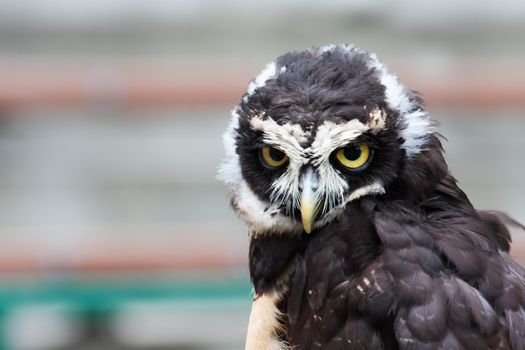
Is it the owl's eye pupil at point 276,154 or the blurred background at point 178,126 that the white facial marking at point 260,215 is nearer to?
the owl's eye pupil at point 276,154

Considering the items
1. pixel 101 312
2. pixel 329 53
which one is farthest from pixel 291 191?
pixel 101 312

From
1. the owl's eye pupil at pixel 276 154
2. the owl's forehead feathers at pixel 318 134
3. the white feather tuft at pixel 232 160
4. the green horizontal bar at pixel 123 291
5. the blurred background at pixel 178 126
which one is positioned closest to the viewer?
the owl's forehead feathers at pixel 318 134

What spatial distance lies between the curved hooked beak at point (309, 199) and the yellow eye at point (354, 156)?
85 mm

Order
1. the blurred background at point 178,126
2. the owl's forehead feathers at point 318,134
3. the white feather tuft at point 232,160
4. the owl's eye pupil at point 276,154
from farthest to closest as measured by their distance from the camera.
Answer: the blurred background at point 178,126, the white feather tuft at point 232,160, the owl's eye pupil at point 276,154, the owl's forehead feathers at point 318,134

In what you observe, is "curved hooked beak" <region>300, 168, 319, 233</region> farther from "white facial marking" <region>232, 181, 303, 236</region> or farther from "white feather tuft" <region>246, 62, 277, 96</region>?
"white feather tuft" <region>246, 62, 277, 96</region>

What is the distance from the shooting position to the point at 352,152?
8.98 ft

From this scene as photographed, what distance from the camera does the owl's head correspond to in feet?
8.82

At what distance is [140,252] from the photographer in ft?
18.8

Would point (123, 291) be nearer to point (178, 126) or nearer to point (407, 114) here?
point (178, 126)

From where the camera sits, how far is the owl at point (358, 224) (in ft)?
8.36

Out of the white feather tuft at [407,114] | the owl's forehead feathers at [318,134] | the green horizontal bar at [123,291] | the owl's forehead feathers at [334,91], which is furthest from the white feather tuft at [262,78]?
the green horizontal bar at [123,291]

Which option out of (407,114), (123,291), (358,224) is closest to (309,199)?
(358,224)

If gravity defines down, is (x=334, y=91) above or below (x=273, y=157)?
above

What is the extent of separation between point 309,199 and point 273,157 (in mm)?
171
